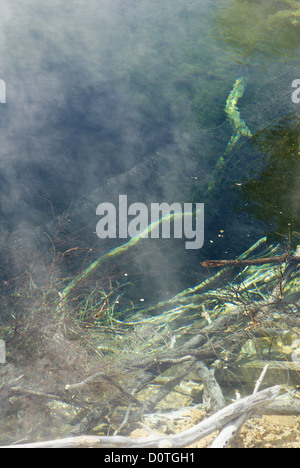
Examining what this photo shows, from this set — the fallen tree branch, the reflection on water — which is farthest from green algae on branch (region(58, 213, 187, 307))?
the fallen tree branch

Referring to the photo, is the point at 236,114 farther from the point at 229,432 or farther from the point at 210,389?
the point at 229,432

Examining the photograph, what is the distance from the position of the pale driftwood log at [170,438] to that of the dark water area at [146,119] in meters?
1.50

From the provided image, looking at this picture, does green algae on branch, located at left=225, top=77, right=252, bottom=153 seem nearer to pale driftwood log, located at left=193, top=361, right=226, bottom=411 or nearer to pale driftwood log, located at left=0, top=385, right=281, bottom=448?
pale driftwood log, located at left=193, top=361, right=226, bottom=411

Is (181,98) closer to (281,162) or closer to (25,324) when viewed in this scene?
(281,162)

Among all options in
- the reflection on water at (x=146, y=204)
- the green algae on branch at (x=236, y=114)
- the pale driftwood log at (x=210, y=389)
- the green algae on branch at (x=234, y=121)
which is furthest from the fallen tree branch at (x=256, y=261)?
the green algae on branch at (x=236, y=114)

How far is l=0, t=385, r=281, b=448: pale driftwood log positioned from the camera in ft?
5.62

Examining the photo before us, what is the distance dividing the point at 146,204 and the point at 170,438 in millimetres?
2451

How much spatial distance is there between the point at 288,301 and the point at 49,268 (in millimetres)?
2108

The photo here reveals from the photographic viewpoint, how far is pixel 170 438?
1.74 m

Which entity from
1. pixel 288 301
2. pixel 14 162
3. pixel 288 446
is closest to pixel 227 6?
pixel 14 162

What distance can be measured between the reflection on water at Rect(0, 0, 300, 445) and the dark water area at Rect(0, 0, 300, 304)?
0.08 ft

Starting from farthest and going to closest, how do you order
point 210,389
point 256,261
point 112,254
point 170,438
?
point 112,254 < point 256,261 < point 210,389 < point 170,438

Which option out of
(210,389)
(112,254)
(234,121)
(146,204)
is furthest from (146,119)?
(210,389)
